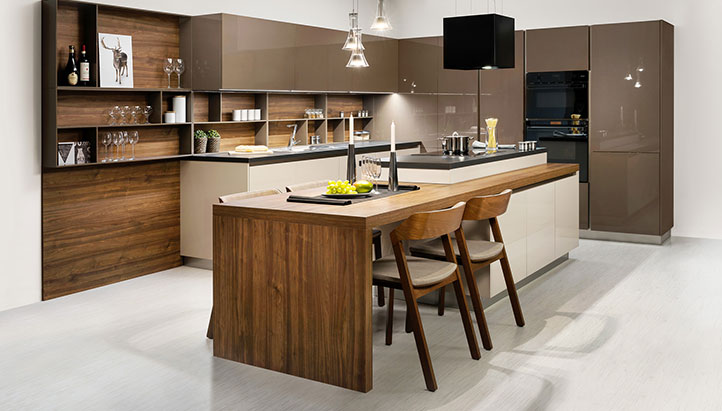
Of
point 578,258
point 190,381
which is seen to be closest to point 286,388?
point 190,381

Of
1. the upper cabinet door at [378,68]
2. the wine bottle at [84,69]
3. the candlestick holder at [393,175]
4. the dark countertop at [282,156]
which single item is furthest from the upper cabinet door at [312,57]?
the candlestick holder at [393,175]

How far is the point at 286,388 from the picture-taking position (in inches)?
131

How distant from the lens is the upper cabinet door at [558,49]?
7.09 metres

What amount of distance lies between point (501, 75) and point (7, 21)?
479cm

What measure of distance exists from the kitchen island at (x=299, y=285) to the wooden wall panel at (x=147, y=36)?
238cm

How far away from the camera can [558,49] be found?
720cm

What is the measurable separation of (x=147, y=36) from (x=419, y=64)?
11.3ft

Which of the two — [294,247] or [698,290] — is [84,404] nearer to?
[294,247]

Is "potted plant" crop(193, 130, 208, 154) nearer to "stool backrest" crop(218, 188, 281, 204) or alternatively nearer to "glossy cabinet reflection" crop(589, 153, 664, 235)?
"stool backrest" crop(218, 188, 281, 204)

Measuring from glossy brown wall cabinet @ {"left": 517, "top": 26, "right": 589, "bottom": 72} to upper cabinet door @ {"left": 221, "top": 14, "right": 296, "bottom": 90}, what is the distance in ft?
8.19

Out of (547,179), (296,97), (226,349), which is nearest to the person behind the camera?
(226,349)

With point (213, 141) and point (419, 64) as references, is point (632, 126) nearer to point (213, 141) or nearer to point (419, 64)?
point (419, 64)

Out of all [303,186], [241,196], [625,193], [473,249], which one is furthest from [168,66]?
[625,193]

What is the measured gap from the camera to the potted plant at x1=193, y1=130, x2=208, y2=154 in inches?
237
